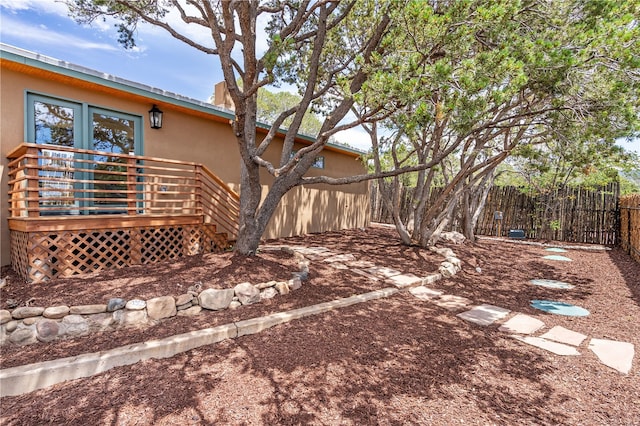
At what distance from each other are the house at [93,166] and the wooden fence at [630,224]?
929 centimetres

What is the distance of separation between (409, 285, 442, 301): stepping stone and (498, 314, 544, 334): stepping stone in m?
1.06

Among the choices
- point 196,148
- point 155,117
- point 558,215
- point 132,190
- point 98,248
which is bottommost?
point 98,248

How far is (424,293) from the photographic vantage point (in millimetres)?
4723

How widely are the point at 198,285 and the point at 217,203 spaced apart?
3.33 metres

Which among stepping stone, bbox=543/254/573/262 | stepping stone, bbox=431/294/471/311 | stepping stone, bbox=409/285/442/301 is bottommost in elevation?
stepping stone, bbox=431/294/471/311

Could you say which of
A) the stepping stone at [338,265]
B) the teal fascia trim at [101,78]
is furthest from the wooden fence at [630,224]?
the teal fascia trim at [101,78]

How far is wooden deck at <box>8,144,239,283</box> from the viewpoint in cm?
378

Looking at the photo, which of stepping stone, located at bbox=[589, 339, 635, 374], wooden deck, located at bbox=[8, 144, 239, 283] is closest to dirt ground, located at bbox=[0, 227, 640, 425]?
stepping stone, located at bbox=[589, 339, 635, 374]

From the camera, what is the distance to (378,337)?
10.4 feet

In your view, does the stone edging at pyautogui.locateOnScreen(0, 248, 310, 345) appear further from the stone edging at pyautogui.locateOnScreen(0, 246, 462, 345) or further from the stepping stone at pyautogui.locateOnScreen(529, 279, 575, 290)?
the stepping stone at pyautogui.locateOnScreen(529, 279, 575, 290)

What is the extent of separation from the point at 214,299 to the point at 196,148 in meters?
4.05

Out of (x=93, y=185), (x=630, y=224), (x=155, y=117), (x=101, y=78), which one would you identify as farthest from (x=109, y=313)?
(x=630, y=224)

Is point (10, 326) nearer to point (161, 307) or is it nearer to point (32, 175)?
point (161, 307)

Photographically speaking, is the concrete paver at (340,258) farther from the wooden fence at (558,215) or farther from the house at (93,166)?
the wooden fence at (558,215)
